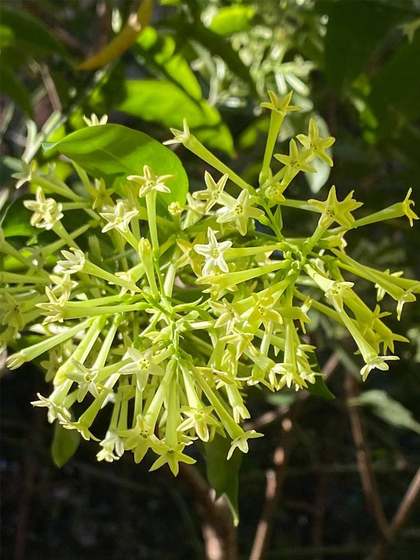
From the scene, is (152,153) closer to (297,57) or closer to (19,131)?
(297,57)

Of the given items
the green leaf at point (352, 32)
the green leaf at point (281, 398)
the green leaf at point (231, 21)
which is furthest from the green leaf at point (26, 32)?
the green leaf at point (281, 398)

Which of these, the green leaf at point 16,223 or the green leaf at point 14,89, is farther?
the green leaf at point 14,89

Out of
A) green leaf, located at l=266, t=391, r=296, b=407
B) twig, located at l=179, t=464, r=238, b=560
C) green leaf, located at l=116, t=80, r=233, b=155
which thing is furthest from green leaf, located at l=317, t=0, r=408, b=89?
twig, located at l=179, t=464, r=238, b=560

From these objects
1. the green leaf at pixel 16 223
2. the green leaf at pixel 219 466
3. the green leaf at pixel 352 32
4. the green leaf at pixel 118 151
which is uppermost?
the green leaf at pixel 118 151

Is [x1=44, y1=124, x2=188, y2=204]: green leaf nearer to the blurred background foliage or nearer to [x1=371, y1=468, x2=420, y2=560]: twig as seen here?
the blurred background foliage

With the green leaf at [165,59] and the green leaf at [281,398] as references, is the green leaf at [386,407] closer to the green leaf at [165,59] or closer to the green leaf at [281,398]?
the green leaf at [281,398]

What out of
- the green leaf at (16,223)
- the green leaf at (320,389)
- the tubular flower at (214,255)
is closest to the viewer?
the tubular flower at (214,255)

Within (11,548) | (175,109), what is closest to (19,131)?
(11,548)

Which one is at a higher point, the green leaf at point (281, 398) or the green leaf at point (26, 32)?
the green leaf at point (26, 32)
